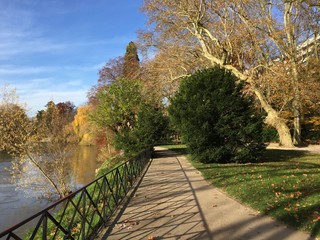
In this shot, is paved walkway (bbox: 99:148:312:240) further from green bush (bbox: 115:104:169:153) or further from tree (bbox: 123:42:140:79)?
tree (bbox: 123:42:140:79)

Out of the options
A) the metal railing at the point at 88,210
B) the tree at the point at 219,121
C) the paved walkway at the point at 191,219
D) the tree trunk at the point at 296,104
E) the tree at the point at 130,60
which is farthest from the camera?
the tree at the point at 130,60

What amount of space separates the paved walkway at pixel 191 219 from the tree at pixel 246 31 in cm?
1740

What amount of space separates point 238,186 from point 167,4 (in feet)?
66.3

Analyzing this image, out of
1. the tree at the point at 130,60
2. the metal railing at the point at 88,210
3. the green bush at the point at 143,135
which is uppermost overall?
the tree at the point at 130,60

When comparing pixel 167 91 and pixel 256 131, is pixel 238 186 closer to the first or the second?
pixel 256 131

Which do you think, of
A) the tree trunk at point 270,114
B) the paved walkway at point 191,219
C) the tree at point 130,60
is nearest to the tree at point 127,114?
the tree trunk at point 270,114

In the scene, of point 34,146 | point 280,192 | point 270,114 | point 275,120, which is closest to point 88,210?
point 280,192

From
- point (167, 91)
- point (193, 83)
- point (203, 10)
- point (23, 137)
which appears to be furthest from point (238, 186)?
point (167, 91)

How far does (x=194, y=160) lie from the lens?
16625 mm

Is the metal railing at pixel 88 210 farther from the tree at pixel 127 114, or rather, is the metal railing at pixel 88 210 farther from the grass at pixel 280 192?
the tree at pixel 127 114

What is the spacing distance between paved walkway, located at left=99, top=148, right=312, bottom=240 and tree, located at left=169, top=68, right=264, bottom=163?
5989mm

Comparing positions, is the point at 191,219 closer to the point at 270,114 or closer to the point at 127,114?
the point at 127,114

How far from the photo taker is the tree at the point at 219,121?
15570mm

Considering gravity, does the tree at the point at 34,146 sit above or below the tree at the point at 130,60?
below
